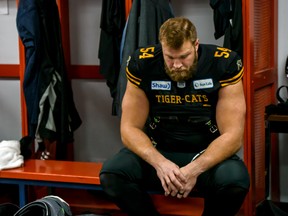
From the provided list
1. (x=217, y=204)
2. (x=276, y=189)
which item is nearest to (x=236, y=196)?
(x=217, y=204)

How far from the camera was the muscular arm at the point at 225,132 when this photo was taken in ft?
7.75

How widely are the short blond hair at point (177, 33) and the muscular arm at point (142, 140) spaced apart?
0.30 m

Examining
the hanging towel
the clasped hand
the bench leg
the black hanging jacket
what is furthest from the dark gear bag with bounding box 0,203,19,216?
the clasped hand

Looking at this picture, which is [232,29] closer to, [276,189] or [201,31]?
[201,31]

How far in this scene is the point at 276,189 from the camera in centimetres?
350

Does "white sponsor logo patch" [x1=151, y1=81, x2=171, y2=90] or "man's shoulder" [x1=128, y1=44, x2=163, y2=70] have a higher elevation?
"man's shoulder" [x1=128, y1=44, x2=163, y2=70]

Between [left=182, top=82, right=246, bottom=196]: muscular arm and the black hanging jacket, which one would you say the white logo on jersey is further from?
the black hanging jacket

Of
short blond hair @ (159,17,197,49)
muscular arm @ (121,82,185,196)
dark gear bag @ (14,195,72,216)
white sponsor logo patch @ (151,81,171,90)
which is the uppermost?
short blond hair @ (159,17,197,49)

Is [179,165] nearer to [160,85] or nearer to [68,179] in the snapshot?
[160,85]

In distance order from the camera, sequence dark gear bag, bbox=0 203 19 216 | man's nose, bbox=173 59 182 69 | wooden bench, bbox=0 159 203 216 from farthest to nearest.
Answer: wooden bench, bbox=0 159 203 216
dark gear bag, bbox=0 203 19 216
man's nose, bbox=173 59 182 69

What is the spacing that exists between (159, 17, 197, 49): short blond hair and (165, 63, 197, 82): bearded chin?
0.36 ft

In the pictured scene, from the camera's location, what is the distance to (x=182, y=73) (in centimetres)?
243

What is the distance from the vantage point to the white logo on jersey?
2.48 metres

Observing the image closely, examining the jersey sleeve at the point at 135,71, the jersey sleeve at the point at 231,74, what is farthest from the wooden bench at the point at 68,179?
the jersey sleeve at the point at 231,74
